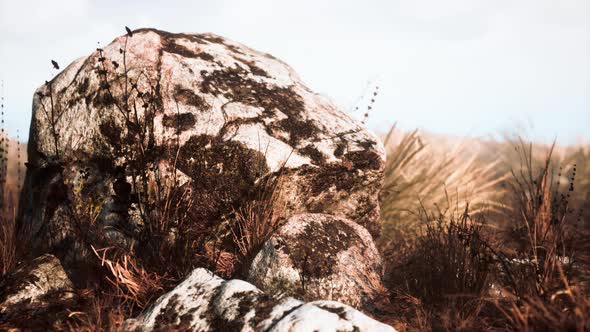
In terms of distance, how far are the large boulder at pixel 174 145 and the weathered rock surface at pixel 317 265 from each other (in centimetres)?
42

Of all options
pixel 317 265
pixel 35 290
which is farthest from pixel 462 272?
pixel 35 290

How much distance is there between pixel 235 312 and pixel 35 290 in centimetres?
151

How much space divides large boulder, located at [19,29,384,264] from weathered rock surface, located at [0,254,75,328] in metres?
0.30

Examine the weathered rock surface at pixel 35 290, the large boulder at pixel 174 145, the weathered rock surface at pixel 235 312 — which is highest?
the large boulder at pixel 174 145

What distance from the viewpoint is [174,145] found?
3496 mm

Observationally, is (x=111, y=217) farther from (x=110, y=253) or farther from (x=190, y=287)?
(x=190, y=287)

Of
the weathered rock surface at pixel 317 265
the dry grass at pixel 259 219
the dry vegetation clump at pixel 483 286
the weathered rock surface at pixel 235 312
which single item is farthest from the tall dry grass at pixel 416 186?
the weathered rock surface at pixel 235 312

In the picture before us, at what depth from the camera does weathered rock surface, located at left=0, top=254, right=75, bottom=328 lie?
9.84ft

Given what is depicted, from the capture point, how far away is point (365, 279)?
3254 millimetres

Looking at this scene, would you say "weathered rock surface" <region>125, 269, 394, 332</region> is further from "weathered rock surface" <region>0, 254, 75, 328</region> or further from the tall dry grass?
the tall dry grass

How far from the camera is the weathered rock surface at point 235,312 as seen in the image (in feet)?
7.30

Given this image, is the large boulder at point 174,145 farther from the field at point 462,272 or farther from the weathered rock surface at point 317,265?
the weathered rock surface at point 317,265

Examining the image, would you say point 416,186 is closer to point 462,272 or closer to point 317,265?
point 462,272

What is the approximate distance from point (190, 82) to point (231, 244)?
1.22m
